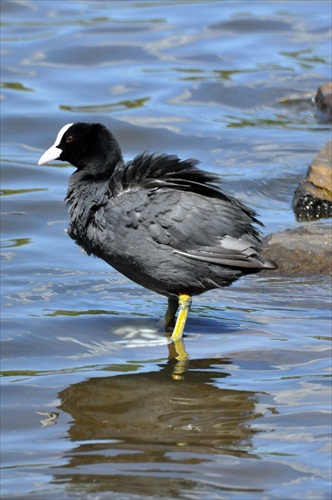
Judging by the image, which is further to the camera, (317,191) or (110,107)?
(110,107)

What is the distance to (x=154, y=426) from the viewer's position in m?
5.19

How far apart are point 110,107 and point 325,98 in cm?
234

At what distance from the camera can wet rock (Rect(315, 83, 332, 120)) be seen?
11.4 m

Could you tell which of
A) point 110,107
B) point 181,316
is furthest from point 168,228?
point 110,107

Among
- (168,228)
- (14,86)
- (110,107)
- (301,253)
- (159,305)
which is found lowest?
(159,305)

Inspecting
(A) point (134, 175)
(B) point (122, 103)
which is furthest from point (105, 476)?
(B) point (122, 103)

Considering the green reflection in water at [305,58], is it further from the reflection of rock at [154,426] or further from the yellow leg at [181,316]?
the reflection of rock at [154,426]

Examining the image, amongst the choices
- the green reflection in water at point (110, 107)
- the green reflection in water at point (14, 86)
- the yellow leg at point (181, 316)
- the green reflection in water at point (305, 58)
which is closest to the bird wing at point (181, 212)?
the yellow leg at point (181, 316)

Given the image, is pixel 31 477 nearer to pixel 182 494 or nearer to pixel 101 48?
pixel 182 494

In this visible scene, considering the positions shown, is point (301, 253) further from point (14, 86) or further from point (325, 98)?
point (14, 86)

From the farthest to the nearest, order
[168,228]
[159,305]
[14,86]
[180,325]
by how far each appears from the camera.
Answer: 1. [14,86]
2. [159,305]
3. [180,325]
4. [168,228]

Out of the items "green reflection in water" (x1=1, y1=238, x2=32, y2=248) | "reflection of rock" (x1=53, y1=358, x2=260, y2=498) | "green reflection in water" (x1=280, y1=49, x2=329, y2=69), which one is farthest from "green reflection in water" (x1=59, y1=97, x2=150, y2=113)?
"reflection of rock" (x1=53, y1=358, x2=260, y2=498)

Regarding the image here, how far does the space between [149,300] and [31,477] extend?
2868 mm

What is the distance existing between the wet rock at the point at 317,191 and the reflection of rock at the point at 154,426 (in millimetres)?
3010
